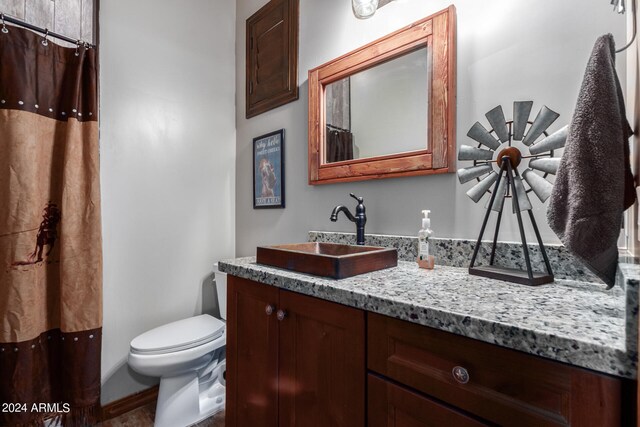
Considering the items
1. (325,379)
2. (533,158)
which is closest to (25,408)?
(325,379)

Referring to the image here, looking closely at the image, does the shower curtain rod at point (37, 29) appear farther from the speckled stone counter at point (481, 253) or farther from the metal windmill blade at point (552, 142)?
the metal windmill blade at point (552, 142)

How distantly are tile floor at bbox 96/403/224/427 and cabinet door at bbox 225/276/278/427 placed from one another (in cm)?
61

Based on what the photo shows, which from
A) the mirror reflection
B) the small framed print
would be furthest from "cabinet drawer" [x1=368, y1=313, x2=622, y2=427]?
the small framed print

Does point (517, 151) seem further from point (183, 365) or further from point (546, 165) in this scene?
point (183, 365)

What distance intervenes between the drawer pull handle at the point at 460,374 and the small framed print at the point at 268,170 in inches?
54.8

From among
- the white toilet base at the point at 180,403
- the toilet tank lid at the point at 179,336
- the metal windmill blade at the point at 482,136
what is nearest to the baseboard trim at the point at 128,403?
the white toilet base at the point at 180,403

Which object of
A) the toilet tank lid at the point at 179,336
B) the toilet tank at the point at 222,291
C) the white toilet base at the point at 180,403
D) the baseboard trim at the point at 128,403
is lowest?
the baseboard trim at the point at 128,403

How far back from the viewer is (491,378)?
56cm

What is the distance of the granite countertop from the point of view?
453mm

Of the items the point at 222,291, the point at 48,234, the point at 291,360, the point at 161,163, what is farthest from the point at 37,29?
the point at 291,360

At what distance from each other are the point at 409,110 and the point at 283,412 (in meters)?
1.18

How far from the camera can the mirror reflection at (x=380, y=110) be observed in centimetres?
125

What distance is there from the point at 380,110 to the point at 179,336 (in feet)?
4.82

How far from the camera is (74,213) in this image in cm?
146
